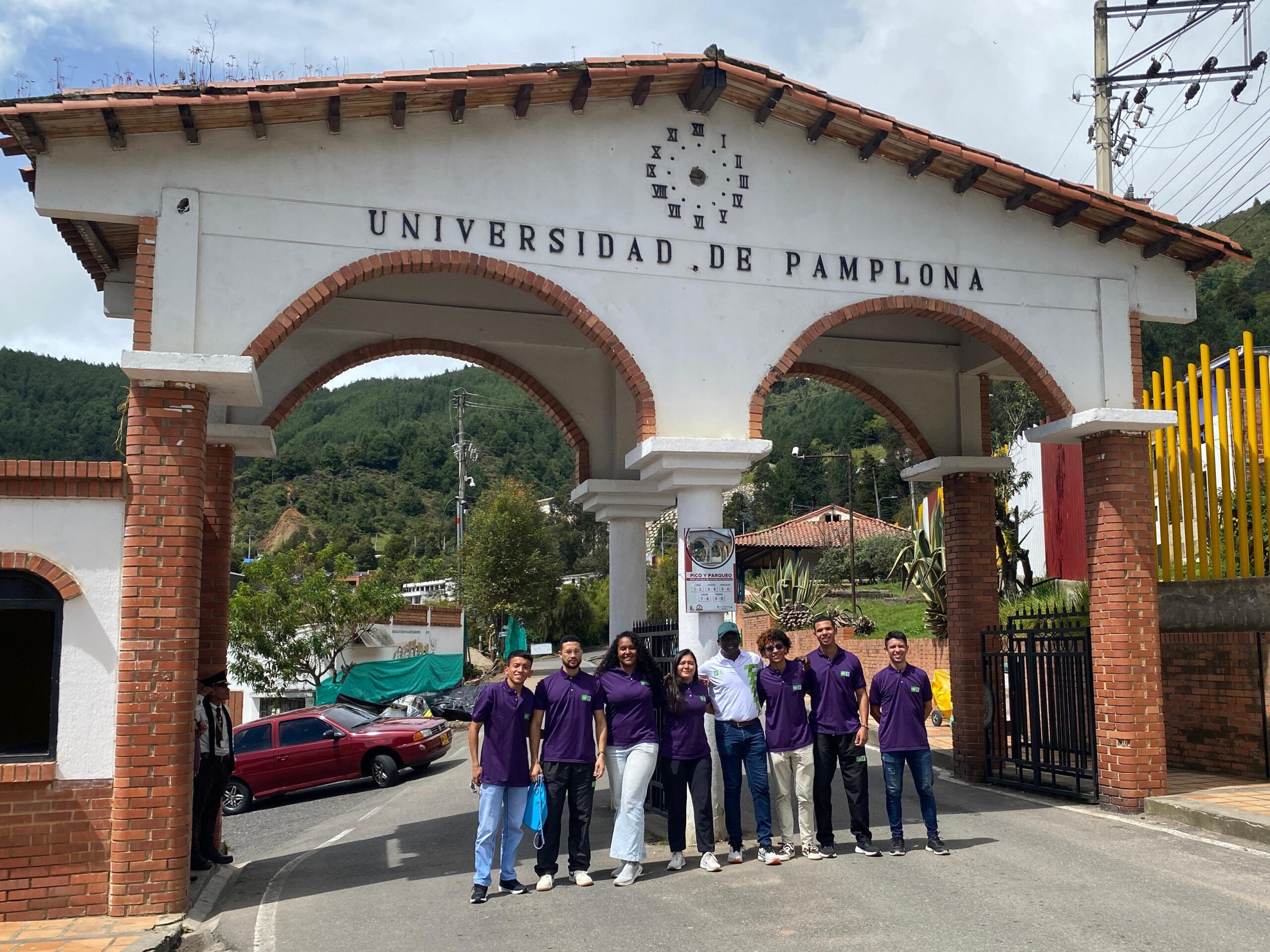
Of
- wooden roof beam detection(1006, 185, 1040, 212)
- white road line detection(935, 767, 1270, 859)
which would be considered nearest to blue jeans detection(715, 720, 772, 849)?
white road line detection(935, 767, 1270, 859)

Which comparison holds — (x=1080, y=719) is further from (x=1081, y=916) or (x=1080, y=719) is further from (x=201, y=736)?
(x=201, y=736)

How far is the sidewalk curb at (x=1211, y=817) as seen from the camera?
8.69 metres

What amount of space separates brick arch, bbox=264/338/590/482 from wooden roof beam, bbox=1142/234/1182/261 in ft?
20.3

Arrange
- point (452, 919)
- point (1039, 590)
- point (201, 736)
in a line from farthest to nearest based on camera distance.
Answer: point (1039, 590), point (201, 736), point (452, 919)

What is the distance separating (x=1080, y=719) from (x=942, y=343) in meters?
4.81

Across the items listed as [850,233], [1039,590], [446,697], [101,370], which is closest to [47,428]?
[101,370]

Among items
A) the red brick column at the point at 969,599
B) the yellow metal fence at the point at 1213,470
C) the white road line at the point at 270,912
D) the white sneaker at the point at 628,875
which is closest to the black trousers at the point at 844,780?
the white sneaker at the point at 628,875

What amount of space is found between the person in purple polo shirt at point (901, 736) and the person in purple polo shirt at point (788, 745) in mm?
567

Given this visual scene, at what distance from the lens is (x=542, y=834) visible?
7.78 meters

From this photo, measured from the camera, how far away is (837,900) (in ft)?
23.5

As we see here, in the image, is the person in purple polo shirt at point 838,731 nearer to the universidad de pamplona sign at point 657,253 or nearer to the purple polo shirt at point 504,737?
the purple polo shirt at point 504,737

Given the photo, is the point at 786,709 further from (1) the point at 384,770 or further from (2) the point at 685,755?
(1) the point at 384,770

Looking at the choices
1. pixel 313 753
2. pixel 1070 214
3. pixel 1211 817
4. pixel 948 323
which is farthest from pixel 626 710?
pixel 313 753

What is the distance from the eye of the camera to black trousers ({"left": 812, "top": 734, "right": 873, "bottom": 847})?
845 cm
